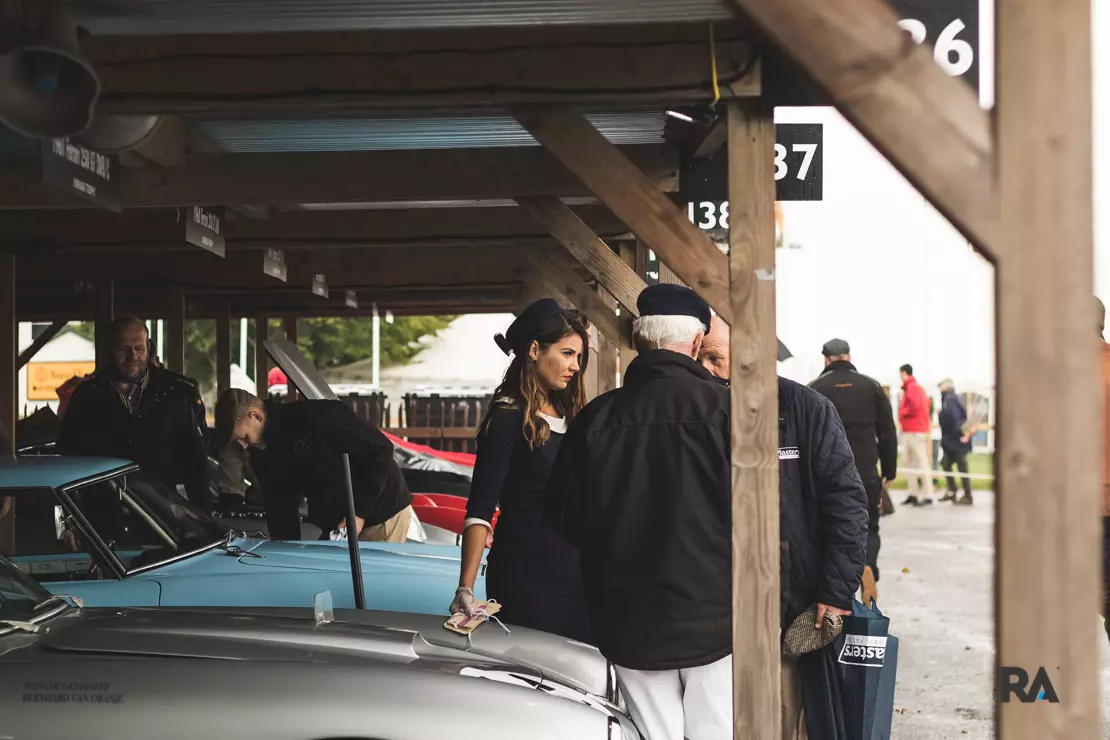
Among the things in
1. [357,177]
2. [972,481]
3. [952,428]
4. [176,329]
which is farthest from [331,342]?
[357,177]

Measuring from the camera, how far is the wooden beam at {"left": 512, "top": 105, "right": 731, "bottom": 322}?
160 inches

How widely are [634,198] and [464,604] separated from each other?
1.53 m

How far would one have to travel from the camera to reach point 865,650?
4.05m

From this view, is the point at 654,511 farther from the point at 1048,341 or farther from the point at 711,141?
the point at 711,141

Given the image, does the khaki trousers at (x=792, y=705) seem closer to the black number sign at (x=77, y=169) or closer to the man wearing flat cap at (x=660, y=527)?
the man wearing flat cap at (x=660, y=527)

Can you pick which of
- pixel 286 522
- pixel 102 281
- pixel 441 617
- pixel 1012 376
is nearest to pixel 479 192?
pixel 286 522

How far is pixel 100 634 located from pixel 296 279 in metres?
9.97

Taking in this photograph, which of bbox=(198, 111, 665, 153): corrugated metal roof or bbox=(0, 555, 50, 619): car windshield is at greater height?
bbox=(198, 111, 665, 153): corrugated metal roof

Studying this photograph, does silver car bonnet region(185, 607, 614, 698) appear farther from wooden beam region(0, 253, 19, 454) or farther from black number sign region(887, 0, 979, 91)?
wooden beam region(0, 253, 19, 454)

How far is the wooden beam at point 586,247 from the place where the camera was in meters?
8.49

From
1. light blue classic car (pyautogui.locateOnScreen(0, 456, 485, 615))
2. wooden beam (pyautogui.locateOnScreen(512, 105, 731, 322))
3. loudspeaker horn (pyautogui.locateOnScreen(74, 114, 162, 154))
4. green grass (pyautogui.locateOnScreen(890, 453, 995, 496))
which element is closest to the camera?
wooden beam (pyautogui.locateOnScreen(512, 105, 731, 322))

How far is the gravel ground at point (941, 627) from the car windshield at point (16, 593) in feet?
9.07

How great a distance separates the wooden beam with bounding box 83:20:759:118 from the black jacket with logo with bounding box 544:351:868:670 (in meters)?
1.21

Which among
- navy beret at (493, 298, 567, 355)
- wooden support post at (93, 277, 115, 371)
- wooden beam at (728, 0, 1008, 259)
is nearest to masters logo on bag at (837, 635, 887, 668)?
navy beret at (493, 298, 567, 355)
